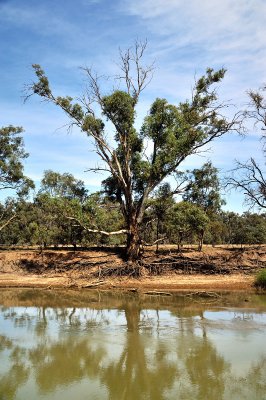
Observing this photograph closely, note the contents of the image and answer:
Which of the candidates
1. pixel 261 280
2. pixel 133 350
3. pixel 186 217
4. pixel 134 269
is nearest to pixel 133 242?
pixel 134 269

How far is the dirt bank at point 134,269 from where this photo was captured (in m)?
21.8

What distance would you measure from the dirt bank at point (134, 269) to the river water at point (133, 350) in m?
4.71

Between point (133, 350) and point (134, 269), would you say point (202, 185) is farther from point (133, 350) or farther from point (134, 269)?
point (133, 350)

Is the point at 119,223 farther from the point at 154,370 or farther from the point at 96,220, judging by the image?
the point at 154,370

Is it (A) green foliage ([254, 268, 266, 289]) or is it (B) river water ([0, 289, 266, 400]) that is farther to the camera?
(A) green foliage ([254, 268, 266, 289])

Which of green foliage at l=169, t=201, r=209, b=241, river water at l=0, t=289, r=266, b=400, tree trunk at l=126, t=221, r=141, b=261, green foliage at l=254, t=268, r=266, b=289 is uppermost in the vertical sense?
green foliage at l=169, t=201, r=209, b=241

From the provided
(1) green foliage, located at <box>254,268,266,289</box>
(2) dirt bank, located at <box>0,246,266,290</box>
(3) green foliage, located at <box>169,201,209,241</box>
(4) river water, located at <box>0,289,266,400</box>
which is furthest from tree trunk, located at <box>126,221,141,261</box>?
(4) river water, located at <box>0,289,266,400</box>

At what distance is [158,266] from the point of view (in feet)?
77.6

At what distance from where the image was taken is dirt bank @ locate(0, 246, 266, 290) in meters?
21.8

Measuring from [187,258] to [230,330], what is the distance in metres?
12.1

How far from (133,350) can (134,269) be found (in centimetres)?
1285

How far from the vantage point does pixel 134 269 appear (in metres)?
23.0

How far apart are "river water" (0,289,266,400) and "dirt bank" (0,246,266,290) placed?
4.71 metres

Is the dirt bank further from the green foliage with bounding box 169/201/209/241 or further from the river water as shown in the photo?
the river water
